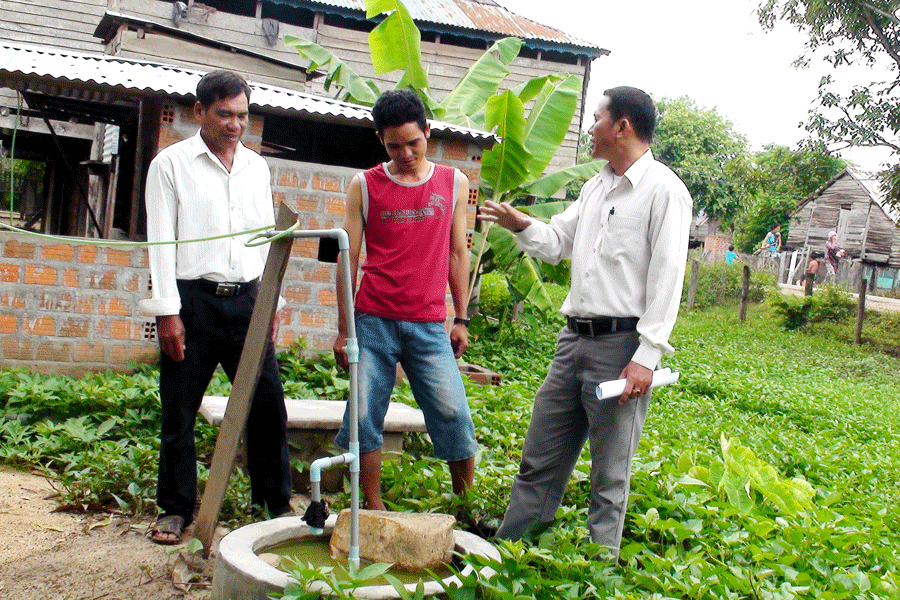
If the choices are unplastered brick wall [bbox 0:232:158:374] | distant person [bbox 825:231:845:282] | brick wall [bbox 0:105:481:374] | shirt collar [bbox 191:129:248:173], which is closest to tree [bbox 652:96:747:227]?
distant person [bbox 825:231:845:282]

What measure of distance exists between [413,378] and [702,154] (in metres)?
42.6

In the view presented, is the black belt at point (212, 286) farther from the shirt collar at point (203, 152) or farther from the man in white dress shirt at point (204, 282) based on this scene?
the shirt collar at point (203, 152)

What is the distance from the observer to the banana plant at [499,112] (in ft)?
27.3

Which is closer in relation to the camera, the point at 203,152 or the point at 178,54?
the point at 203,152

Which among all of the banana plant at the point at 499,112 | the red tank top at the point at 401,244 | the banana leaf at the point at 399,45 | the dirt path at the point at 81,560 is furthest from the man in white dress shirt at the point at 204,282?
the banana leaf at the point at 399,45

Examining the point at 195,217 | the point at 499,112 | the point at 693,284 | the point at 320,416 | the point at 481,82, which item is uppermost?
the point at 481,82

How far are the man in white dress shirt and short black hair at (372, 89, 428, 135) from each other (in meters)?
0.57

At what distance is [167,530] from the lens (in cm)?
344

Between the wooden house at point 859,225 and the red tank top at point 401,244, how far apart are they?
30345 mm

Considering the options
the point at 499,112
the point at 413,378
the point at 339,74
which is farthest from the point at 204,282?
the point at 339,74

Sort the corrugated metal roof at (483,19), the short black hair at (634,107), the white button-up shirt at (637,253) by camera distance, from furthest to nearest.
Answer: the corrugated metal roof at (483,19), the short black hair at (634,107), the white button-up shirt at (637,253)

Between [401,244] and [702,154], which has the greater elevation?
[702,154]

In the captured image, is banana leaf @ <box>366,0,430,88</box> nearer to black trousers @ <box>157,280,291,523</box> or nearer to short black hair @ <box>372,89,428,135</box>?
short black hair @ <box>372,89,428,135</box>

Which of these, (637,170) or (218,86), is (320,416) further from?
(637,170)
